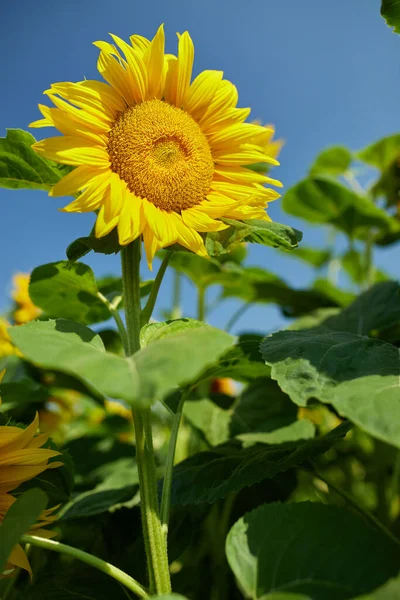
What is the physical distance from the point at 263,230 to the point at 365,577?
49cm

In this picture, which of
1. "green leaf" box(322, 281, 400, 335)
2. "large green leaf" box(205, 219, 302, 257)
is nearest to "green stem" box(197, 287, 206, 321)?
"green leaf" box(322, 281, 400, 335)

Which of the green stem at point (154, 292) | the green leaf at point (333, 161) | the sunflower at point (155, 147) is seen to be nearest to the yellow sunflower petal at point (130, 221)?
the sunflower at point (155, 147)

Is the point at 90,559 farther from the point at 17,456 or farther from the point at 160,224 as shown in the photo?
the point at 160,224

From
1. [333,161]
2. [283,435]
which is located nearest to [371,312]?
[283,435]

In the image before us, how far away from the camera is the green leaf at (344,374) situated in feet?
1.96

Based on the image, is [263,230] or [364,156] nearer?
[263,230]

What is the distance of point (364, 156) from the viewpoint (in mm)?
2451

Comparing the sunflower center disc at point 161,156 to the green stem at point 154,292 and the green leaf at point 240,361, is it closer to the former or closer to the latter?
the green stem at point 154,292

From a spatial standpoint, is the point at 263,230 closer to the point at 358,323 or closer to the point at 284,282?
the point at 358,323

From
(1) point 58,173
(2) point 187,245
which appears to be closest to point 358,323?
(2) point 187,245

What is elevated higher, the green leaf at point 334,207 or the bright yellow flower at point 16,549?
the green leaf at point 334,207

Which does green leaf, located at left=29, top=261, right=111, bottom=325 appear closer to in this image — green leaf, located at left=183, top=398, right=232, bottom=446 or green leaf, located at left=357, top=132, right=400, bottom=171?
green leaf, located at left=183, top=398, right=232, bottom=446

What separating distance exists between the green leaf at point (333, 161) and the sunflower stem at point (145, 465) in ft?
6.46

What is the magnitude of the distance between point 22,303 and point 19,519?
1.65 meters
